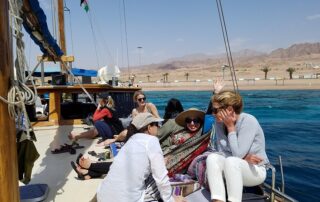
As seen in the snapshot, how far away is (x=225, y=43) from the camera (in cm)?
500

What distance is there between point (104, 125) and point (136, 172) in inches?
169

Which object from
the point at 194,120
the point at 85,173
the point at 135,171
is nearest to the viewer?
the point at 135,171

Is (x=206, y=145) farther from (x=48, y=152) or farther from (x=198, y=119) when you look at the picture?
(x=48, y=152)

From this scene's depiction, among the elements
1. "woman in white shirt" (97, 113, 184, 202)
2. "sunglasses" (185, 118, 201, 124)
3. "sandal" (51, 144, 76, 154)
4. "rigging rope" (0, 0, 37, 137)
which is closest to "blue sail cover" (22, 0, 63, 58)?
"rigging rope" (0, 0, 37, 137)

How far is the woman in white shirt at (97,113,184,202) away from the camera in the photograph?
263 cm

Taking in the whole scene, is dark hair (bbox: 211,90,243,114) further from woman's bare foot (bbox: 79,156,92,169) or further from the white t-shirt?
woman's bare foot (bbox: 79,156,92,169)

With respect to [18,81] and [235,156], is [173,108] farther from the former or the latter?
[18,81]

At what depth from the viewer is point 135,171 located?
263cm

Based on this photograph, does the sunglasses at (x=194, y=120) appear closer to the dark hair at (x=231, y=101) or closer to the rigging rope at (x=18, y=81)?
the dark hair at (x=231, y=101)

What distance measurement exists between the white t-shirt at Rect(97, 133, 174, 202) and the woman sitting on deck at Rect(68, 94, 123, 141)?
4.11m

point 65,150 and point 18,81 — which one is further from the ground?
point 18,81

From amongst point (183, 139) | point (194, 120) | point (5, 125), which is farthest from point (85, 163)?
point (5, 125)

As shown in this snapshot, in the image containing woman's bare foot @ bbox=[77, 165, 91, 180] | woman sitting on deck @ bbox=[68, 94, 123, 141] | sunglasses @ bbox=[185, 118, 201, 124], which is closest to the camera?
woman's bare foot @ bbox=[77, 165, 91, 180]

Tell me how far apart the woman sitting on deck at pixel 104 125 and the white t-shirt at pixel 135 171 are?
4112 mm
